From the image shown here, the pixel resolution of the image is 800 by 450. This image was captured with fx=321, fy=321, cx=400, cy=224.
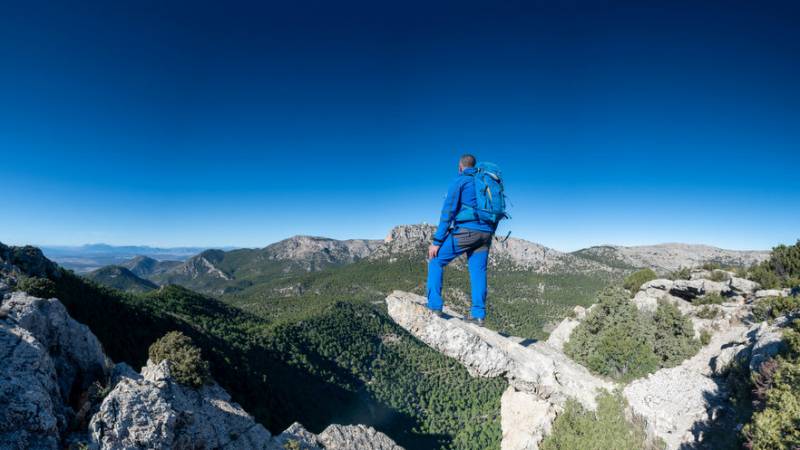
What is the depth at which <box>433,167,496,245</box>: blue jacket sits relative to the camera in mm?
7582

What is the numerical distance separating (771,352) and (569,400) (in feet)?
23.0

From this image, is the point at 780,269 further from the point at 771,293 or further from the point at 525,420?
the point at 525,420

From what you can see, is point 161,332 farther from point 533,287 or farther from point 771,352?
point 533,287

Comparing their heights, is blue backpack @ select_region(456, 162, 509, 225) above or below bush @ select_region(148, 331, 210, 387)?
above

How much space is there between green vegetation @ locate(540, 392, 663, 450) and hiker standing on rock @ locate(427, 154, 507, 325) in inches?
388

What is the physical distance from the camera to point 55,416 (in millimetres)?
7434

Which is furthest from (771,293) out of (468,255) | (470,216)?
(470,216)

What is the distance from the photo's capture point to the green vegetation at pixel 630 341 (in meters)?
16.1

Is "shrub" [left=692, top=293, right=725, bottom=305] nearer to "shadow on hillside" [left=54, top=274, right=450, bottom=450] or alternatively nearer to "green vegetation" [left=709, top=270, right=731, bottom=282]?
"green vegetation" [left=709, top=270, right=731, bottom=282]

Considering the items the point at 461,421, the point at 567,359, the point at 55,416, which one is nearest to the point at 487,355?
the point at 567,359

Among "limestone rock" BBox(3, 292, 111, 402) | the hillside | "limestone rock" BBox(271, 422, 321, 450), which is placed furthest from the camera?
the hillside

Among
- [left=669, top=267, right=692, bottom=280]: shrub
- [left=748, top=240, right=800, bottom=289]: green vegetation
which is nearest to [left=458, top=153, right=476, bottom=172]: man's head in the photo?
[left=748, top=240, right=800, bottom=289]: green vegetation

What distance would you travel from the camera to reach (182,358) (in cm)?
1310

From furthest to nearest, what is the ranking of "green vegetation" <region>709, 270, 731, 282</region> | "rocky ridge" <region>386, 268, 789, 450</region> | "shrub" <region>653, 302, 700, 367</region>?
"green vegetation" <region>709, 270, 731, 282</region> < "shrub" <region>653, 302, 700, 367</region> < "rocky ridge" <region>386, 268, 789, 450</region>
